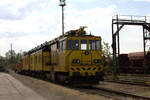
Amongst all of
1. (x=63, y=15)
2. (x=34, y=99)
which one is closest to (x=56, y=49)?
(x=34, y=99)

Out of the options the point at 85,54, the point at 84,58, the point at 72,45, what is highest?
the point at 72,45

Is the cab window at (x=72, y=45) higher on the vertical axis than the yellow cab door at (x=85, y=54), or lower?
higher

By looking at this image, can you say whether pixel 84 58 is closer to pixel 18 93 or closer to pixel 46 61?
pixel 18 93

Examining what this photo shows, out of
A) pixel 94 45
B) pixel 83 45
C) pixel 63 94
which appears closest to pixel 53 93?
pixel 63 94

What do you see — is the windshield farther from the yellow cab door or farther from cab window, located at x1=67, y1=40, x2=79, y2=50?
cab window, located at x1=67, y1=40, x2=79, y2=50

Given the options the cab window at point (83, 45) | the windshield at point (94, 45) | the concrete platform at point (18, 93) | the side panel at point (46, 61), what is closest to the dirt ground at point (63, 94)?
the concrete platform at point (18, 93)

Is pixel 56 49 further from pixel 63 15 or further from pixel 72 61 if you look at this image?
pixel 63 15

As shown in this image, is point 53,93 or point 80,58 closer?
point 53,93

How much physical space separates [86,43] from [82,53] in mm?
781

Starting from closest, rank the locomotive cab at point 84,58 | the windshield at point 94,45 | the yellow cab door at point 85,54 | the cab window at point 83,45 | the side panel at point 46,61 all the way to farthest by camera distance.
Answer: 1. the locomotive cab at point 84,58
2. the yellow cab door at point 85,54
3. the cab window at point 83,45
4. the windshield at point 94,45
5. the side panel at point 46,61

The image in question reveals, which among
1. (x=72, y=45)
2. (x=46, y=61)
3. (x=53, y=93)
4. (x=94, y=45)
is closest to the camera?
(x=53, y=93)

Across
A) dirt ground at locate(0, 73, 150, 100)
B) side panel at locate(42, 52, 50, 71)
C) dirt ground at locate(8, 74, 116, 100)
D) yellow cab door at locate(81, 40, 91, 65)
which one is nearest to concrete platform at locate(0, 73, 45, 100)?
dirt ground at locate(0, 73, 150, 100)

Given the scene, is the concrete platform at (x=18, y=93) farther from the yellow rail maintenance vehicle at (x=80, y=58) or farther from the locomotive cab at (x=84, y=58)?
the locomotive cab at (x=84, y=58)

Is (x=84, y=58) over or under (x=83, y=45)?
under
